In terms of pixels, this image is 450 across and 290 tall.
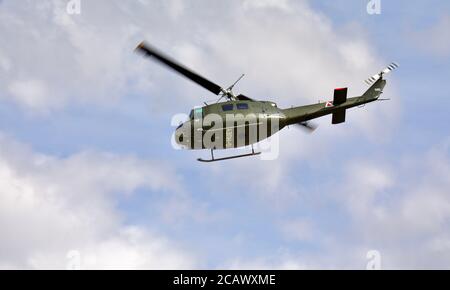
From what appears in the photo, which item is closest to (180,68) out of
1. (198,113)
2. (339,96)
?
(198,113)

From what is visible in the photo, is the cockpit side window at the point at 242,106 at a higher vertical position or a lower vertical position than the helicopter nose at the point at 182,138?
higher

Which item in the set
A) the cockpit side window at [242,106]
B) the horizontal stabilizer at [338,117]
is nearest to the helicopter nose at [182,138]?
the cockpit side window at [242,106]

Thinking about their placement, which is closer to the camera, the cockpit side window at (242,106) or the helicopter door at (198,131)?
the helicopter door at (198,131)

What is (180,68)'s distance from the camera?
46.5 metres

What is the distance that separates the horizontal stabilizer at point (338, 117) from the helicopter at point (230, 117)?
642 mm

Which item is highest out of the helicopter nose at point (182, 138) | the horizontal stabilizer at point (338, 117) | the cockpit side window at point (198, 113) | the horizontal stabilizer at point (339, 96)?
the horizontal stabilizer at point (339, 96)

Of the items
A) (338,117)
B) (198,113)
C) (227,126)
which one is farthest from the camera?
(338,117)

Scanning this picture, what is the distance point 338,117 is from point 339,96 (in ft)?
5.22

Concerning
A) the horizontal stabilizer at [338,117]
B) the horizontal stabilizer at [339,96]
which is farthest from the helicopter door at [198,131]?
the horizontal stabilizer at [338,117]

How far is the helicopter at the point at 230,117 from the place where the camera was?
4553 centimetres

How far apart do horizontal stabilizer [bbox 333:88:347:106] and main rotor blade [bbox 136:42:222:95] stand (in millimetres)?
7579

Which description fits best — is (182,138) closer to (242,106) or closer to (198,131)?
(198,131)

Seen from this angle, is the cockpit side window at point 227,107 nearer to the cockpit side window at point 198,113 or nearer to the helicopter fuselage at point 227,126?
the helicopter fuselage at point 227,126

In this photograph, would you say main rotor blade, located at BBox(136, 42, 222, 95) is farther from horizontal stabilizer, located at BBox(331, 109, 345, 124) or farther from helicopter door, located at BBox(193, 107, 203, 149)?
horizontal stabilizer, located at BBox(331, 109, 345, 124)
